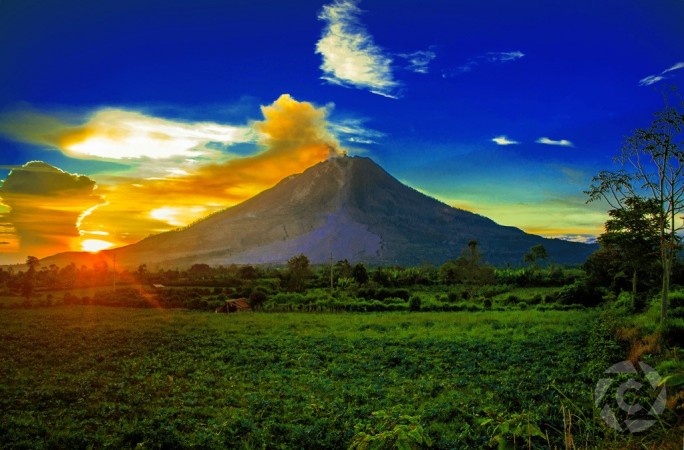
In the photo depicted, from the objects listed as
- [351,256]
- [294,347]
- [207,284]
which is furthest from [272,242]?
[294,347]

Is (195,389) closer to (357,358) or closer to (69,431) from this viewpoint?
(69,431)

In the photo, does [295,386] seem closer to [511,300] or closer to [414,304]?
[414,304]

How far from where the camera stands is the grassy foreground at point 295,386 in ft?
25.8

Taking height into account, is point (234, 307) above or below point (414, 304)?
below

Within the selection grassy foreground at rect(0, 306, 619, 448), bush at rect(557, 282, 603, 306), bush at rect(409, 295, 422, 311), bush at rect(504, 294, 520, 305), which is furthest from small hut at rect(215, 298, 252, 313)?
bush at rect(557, 282, 603, 306)

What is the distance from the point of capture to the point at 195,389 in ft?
38.5

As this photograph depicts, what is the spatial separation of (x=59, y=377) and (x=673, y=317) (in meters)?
19.4

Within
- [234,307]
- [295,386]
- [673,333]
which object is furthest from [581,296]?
[295,386]

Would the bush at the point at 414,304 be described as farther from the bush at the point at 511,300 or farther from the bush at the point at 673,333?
the bush at the point at 673,333

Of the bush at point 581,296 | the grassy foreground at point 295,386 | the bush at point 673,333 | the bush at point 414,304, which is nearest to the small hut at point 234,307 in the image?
the grassy foreground at point 295,386

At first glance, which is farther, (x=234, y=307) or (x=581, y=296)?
(x=234, y=307)

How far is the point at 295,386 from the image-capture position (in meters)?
12.2

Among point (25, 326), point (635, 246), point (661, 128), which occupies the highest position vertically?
point (661, 128)

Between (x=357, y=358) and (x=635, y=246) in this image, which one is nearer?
(x=357, y=358)
